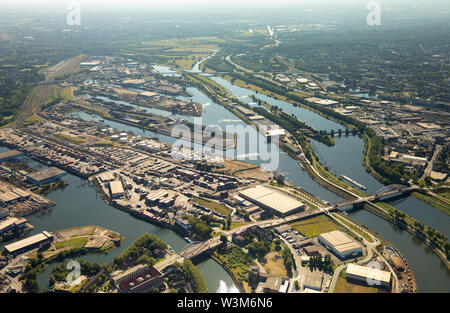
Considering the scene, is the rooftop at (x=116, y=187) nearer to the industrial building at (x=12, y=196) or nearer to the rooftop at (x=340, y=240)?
the industrial building at (x=12, y=196)

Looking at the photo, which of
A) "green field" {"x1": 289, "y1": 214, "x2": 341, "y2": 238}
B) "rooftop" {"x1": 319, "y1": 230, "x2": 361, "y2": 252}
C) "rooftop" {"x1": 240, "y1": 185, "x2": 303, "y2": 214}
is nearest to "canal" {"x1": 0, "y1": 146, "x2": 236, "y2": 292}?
"green field" {"x1": 289, "y1": 214, "x2": 341, "y2": 238}

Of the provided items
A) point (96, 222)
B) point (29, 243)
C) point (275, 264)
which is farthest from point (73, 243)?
point (275, 264)

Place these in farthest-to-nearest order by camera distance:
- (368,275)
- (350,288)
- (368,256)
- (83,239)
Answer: (83,239), (368,256), (368,275), (350,288)

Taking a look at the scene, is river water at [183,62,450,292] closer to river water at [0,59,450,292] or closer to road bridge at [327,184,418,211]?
river water at [0,59,450,292]

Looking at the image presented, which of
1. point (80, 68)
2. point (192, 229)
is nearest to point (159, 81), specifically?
point (80, 68)

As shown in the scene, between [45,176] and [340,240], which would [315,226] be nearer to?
[340,240]

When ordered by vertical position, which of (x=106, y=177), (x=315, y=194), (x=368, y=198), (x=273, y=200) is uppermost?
(x=106, y=177)
